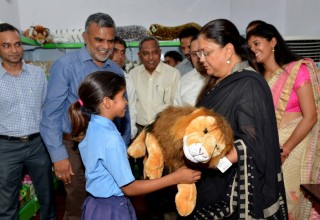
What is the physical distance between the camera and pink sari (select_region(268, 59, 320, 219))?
1872mm

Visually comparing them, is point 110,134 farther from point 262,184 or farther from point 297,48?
point 297,48

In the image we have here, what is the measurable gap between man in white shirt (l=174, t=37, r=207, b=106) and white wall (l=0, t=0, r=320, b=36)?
240 centimetres

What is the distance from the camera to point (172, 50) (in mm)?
4383

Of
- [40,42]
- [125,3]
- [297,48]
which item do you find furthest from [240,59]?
[125,3]

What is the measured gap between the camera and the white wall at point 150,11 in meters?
4.19

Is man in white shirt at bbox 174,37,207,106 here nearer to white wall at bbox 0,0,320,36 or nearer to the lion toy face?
the lion toy face

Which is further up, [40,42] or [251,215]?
[40,42]

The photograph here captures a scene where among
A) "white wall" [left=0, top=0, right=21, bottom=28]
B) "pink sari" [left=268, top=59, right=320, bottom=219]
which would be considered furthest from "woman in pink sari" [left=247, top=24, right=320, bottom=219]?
"white wall" [left=0, top=0, right=21, bottom=28]

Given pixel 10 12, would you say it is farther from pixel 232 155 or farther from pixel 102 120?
pixel 232 155

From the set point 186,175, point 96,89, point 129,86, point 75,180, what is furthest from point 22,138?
point 186,175

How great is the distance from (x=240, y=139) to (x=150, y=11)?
144 inches

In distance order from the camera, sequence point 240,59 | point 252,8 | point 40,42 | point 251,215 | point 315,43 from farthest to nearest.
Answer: point 252,8, point 40,42, point 315,43, point 240,59, point 251,215

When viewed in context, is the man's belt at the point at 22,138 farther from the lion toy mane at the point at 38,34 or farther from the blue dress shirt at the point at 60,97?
the lion toy mane at the point at 38,34

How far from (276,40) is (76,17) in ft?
10.8
